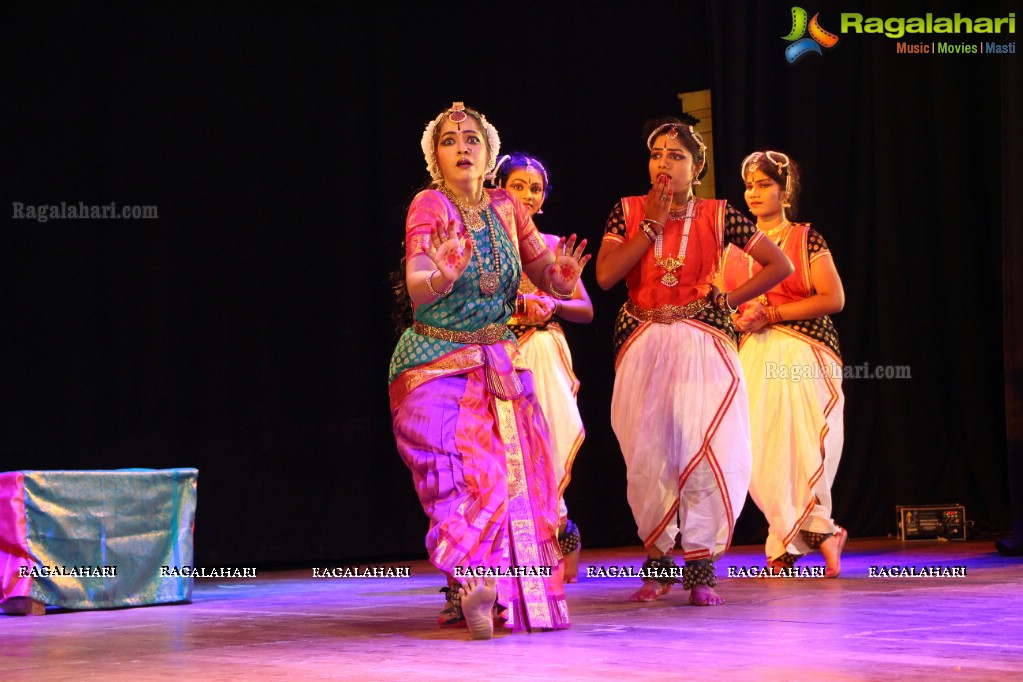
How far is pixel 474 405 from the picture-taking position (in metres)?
4.28

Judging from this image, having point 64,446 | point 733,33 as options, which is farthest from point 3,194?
point 733,33

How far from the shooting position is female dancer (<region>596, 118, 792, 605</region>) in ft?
16.7

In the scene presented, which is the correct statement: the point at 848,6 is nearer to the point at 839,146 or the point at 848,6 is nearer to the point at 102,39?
the point at 839,146

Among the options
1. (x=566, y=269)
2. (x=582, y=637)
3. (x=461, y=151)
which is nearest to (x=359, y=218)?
(x=461, y=151)

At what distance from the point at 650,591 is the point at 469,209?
1.63 meters

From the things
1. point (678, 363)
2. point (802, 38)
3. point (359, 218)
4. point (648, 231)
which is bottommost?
point (678, 363)

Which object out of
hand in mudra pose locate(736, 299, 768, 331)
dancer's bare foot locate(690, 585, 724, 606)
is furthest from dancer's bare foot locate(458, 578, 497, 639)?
hand in mudra pose locate(736, 299, 768, 331)

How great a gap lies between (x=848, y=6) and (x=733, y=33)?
79 centimetres

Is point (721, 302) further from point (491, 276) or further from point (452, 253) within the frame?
point (452, 253)

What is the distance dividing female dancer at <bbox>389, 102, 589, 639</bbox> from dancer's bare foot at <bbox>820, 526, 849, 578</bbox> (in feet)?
6.72

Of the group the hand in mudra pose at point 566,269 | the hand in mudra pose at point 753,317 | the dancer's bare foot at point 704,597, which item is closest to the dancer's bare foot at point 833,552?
the hand in mudra pose at point 753,317

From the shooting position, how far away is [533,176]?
607 cm

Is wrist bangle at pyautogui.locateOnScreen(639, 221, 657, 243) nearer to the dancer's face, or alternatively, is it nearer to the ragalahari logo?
the dancer's face

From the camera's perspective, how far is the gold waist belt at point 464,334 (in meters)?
4.31
